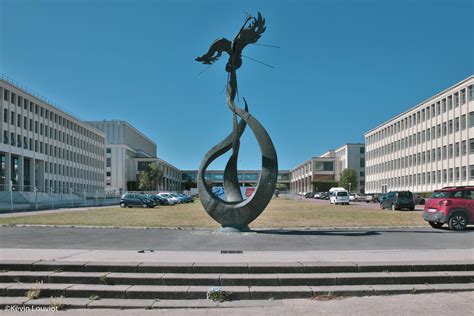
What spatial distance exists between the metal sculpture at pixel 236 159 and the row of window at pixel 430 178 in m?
52.4

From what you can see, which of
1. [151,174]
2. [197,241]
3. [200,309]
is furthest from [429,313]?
[151,174]

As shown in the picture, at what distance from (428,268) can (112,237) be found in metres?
10.2

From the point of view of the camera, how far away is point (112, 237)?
15.6 metres

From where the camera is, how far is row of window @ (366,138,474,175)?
62606 millimetres

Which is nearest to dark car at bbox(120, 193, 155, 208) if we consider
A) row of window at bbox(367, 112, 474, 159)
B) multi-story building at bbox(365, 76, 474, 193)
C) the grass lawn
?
the grass lawn

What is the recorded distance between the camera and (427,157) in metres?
74.8

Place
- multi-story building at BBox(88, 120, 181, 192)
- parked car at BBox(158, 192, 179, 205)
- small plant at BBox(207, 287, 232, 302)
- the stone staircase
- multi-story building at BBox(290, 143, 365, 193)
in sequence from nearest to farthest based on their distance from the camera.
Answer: small plant at BBox(207, 287, 232, 302) → the stone staircase → parked car at BBox(158, 192, 179, 205) → multi-story building at BBox(88, 120, 181, 192) → multi-story building at BBox(290, 143, 365, 193)

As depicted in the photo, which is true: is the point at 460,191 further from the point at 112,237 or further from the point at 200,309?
the point at 200,309

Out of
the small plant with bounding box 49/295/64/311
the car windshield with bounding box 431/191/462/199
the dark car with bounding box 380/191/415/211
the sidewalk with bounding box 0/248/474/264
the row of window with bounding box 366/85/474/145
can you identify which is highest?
the row of window with bounding box 366/85/474/145

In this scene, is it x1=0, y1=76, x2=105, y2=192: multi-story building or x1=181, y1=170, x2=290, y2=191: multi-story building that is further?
x1=181, y1=170, x2=290, y2=191: multi-story building

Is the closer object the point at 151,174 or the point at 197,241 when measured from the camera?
the point at 197,241

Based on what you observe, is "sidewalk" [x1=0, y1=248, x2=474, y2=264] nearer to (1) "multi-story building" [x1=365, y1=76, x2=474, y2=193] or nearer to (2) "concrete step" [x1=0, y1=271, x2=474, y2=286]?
(2) "concrete step" [x1=0, y1=271, x2=474, y2=286]

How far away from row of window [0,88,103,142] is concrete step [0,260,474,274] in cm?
6446

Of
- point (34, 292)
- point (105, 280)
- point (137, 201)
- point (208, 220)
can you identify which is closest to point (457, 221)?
point (208, 220)
